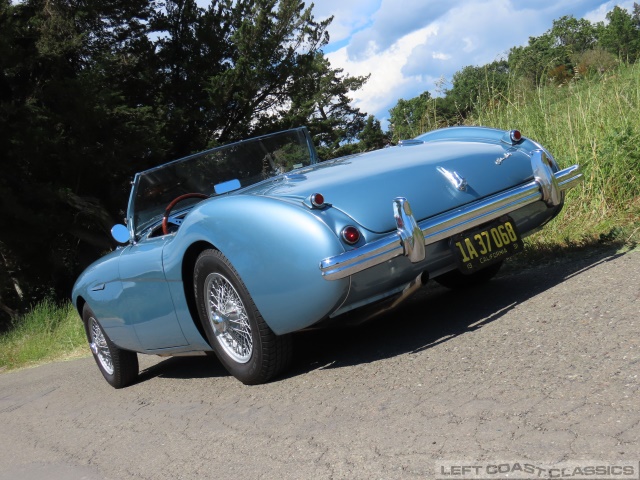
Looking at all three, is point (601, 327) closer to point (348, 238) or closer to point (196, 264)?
point (348, 238)

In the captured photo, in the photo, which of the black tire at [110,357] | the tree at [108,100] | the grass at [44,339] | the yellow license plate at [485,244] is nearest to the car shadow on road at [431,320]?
the yellow license plate at [485,244]

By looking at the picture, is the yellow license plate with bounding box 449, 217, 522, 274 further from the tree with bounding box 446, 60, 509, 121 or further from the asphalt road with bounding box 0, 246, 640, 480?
the tree with bounding box 446, 60, 509, 121

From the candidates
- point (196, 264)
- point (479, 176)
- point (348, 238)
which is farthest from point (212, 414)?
point (479, 176)

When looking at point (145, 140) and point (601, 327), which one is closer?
point (601, 327)

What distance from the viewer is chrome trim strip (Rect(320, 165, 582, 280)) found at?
3494mm

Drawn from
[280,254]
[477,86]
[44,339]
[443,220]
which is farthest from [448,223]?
[44,339]

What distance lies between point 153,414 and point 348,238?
1732mm

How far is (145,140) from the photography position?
1816 centimetres

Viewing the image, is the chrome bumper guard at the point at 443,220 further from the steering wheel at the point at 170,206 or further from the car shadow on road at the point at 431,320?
the steering wheel at the point at 170,206

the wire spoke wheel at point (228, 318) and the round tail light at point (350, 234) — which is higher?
the round tail light at point (350, 234)

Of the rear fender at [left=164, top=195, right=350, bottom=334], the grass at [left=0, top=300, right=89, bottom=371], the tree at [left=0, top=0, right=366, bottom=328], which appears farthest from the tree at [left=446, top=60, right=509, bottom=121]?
the tree at [left=0, top=0, right=366, bottom=328]

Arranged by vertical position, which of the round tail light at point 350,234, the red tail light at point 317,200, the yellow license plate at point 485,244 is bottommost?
the yellow license plate at point 485,244

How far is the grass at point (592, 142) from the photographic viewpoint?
6.07 m

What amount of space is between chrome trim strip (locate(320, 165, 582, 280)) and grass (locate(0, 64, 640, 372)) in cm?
126
